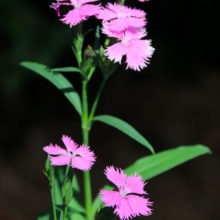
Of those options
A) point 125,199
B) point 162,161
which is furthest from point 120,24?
point 162,161

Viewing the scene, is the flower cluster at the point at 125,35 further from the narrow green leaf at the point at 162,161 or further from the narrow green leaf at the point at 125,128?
the narrow green leaf at the point at 162,161

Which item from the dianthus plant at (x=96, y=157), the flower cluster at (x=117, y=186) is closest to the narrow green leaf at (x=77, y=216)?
the dianthus plant at (x=96, y=157)

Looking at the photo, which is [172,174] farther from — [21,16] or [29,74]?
[21,16]

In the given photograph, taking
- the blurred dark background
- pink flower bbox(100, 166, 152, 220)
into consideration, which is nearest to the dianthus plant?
pink flower bbox(100, 166, 152, 220)

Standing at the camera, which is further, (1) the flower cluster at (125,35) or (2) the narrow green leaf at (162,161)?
(2) the narrow green leaf at (162,161)

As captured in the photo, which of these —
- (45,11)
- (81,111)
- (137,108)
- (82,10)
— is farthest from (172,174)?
(82,10)

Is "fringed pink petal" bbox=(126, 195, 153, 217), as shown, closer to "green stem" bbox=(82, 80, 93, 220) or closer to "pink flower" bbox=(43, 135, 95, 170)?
"pink flower" bbox=(43, 135, 95, 170)
